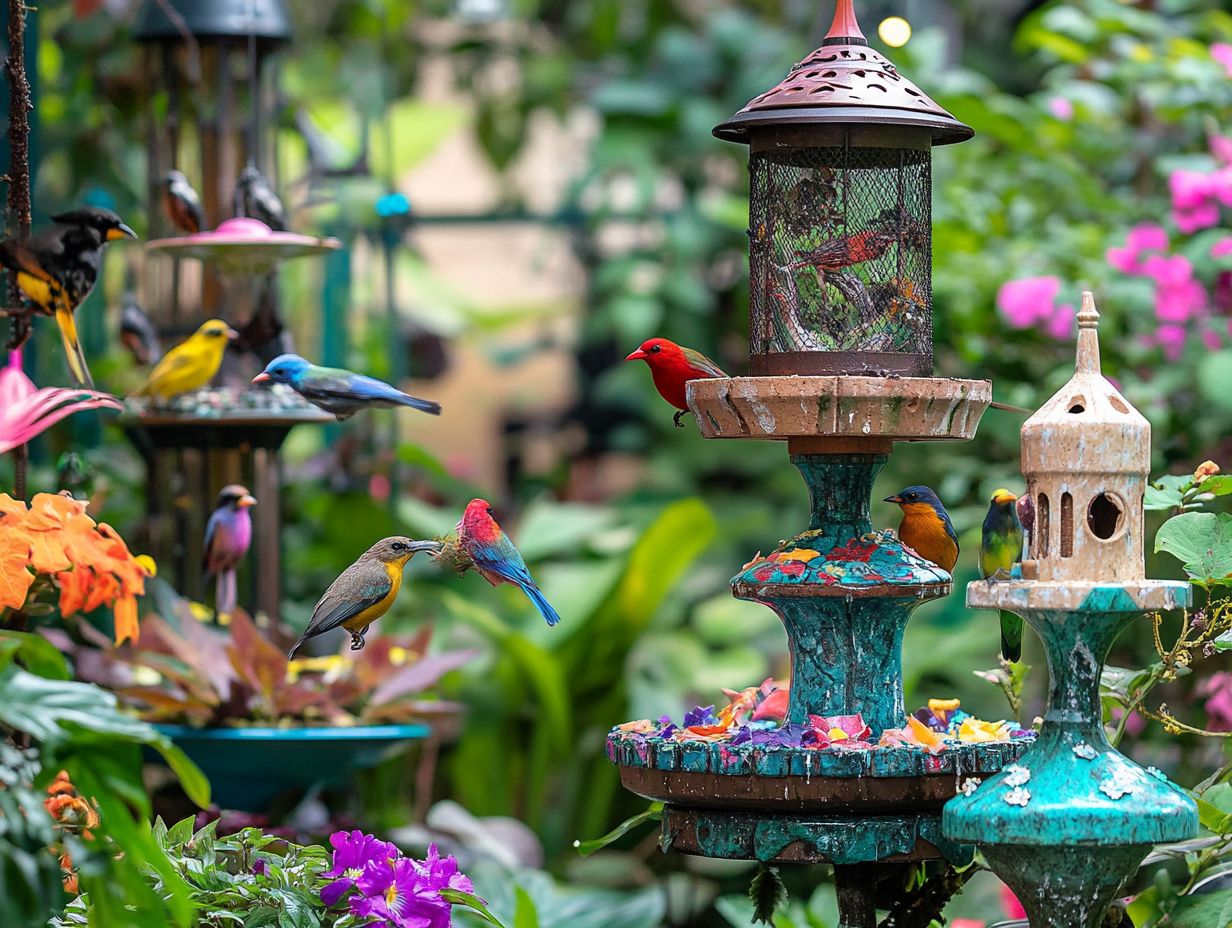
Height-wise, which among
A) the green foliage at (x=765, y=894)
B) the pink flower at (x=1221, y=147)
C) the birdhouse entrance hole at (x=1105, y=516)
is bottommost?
the green foliage at (x=765, y=894)

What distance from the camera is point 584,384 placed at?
8.34 meters

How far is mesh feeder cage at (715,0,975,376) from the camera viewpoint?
267 centimetres

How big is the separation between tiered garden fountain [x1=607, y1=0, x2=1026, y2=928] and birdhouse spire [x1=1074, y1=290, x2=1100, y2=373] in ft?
0.72

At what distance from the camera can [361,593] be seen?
2607 millimetres

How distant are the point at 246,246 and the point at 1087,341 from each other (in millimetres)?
1628

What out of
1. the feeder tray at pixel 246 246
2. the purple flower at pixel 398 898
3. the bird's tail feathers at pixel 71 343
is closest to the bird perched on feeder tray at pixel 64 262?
the bird's tail feathers at pixel 71 343

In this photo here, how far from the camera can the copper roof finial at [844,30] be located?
9.09 ft

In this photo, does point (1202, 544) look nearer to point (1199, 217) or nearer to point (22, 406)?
point (22, 406)

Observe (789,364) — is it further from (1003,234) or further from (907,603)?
(1003,234)

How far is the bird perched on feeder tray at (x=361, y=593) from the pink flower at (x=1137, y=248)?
256cm

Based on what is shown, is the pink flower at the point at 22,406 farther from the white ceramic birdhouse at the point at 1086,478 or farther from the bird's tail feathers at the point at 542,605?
the white ceramic birdhouse at the point at 1086,478

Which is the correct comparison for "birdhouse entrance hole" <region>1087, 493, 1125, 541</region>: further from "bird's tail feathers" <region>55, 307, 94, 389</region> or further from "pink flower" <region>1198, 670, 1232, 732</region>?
"bird's tail feathers" <region>55, 307, 94, 389</region>

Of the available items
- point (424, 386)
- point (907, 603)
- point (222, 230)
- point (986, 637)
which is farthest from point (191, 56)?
point (424, 386)

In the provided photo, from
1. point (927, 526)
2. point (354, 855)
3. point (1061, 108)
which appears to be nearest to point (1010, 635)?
point (927, 526)
